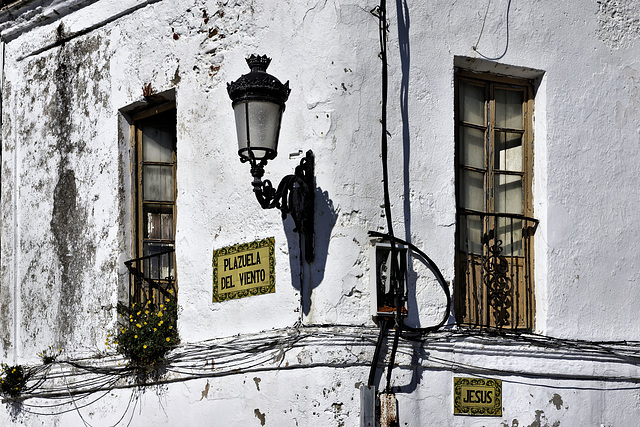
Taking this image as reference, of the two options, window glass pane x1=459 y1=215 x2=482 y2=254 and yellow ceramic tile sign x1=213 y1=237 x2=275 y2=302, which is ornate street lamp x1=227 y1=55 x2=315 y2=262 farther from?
window glass pane x1=459 y1=215 x2=482 y2=254

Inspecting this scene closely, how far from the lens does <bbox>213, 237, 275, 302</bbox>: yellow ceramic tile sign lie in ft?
28.1

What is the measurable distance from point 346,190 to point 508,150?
1.65 meters

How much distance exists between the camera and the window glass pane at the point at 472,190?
9.02 metres

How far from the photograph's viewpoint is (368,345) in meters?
8.16

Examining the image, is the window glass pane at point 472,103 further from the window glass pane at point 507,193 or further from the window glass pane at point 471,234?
the window glass pane at point 471,234

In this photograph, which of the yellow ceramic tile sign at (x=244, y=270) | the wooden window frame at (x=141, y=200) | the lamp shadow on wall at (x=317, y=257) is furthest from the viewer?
the wooden window frame at (x=141, y=200)

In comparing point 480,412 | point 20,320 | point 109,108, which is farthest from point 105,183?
point 480,412

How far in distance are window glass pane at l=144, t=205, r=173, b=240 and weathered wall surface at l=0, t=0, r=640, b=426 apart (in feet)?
0.84

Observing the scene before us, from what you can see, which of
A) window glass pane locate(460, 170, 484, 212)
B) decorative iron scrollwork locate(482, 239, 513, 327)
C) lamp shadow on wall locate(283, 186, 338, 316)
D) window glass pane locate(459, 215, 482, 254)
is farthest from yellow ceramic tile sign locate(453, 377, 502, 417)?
window glass pane locate(460, 170, 484, 212)

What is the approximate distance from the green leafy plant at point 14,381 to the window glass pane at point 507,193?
4.51 meters

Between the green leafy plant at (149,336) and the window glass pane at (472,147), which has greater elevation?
the window glass pane at (472,147)

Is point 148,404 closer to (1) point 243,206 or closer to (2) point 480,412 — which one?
(1) point 243,206

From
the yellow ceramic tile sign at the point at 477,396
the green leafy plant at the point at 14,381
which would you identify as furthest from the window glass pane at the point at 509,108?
the green leafy plant at the point at 14,381

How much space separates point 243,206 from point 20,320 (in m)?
3.15
